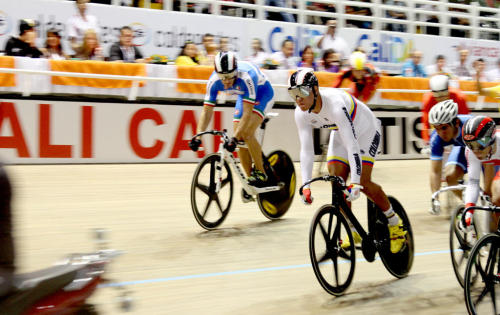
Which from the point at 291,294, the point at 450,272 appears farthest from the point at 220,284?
the point at 450,272

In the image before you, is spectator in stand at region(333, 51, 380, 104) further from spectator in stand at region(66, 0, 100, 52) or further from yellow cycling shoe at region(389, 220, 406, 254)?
spectator in stand at region(66, 0, 100, 52)

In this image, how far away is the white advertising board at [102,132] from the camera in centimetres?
777

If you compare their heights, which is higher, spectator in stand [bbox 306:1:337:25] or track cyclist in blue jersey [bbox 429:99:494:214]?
spectator in stand [bbox 306:1:337:25]

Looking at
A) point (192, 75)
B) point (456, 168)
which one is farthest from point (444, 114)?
point (192, 75)

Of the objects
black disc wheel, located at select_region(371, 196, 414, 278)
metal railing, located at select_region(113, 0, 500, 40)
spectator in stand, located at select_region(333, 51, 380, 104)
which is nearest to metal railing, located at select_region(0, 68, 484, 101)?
metal railing, located at select_region(113, 0, 500, 40)

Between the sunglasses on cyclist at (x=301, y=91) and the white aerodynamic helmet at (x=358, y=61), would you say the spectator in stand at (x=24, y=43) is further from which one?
the sunglasses on cyclist at (x=301, y=91)

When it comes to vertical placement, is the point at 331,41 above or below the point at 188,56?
above

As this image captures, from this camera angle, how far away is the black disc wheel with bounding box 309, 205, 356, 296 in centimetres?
416

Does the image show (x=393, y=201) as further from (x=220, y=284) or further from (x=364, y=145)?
(x=220, y=284)

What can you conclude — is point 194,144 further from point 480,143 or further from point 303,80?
point 480,143

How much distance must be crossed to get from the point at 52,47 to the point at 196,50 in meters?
2.05

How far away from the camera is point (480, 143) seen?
160 inches

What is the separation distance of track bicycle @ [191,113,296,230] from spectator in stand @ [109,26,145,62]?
9.73 ft

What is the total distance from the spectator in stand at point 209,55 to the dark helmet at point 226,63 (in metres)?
3.50
